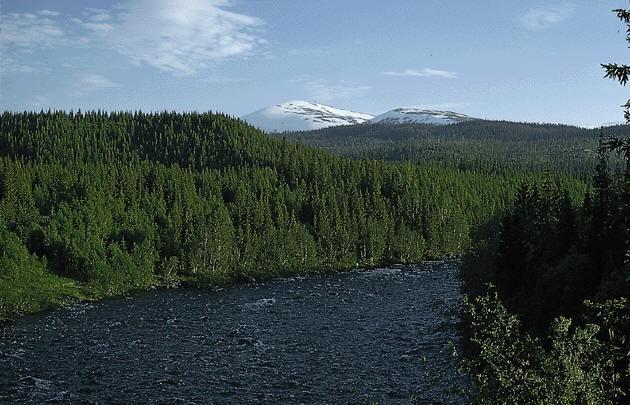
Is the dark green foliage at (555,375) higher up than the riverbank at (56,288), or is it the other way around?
the dark green foliage at (555,375)

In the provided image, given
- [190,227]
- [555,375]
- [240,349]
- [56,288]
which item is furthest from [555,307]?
[190,227]

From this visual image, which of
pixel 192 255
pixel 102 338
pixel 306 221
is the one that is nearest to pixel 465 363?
pixel 102 338

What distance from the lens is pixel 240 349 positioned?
213 ft

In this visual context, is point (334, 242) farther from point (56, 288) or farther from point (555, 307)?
point (555, 307)

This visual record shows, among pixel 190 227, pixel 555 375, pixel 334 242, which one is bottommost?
pixel 334 242

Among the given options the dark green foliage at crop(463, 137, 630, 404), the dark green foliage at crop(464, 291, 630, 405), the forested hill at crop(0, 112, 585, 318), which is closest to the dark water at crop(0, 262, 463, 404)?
the dark green foliage at crop(463, 137, 630, 404)

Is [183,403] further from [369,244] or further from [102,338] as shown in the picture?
[369,244]

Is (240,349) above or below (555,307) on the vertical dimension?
below

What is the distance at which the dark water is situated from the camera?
50.8 m

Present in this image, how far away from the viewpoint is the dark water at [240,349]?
5075 centimetres

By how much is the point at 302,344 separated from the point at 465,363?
162 ft

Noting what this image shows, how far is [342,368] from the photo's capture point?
57.3 meters

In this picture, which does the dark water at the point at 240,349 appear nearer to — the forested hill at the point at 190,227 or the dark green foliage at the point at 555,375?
the dark green foliage at the point at 555,375

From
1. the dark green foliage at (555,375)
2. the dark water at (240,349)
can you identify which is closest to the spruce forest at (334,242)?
the dark green foliage at (555,375)
